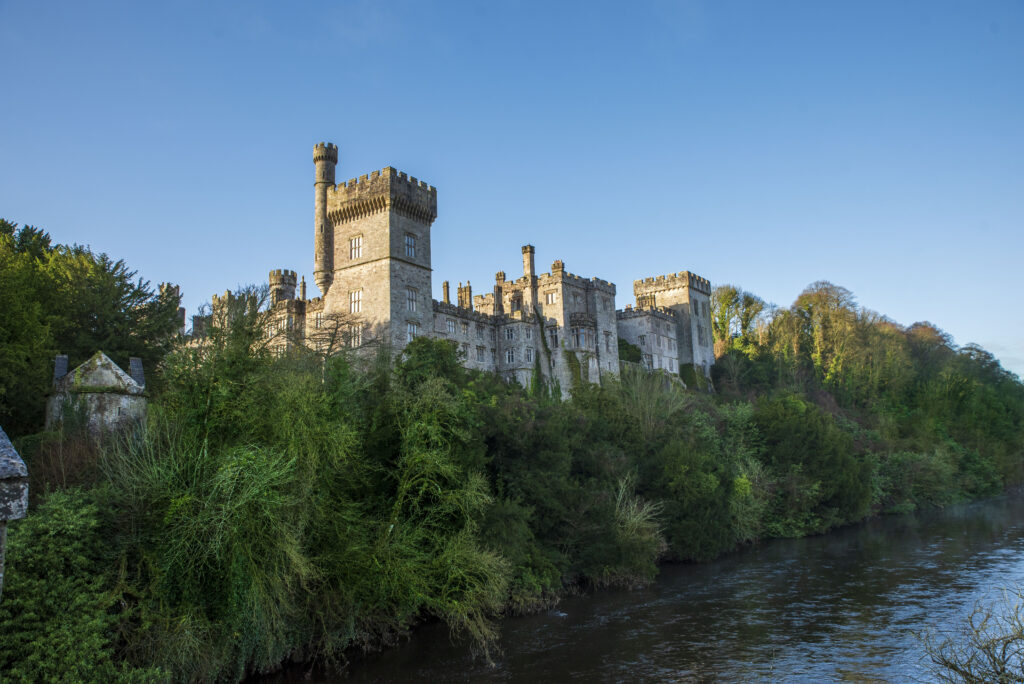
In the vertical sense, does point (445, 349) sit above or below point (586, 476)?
above

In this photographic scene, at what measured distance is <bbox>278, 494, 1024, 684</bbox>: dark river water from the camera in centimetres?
1908

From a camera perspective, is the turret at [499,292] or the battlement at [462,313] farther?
the turret at [499,292]

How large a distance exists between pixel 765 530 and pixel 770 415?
9.05 meters

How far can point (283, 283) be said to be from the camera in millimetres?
51438

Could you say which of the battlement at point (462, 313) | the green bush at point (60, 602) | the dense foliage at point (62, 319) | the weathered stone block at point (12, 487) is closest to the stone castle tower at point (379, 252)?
the battlement at point (462, 313)

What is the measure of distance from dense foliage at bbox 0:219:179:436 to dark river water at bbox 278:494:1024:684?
14.3 metres

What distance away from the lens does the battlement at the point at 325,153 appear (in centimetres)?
4544

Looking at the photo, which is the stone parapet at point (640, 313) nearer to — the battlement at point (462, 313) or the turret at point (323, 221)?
the battlement at point (462, 313)

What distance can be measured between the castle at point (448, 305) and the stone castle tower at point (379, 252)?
0.20 ft

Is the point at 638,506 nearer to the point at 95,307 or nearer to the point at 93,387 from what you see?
the point at 93,387

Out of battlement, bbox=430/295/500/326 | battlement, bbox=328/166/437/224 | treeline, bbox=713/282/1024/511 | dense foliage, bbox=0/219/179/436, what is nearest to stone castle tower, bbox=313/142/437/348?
battlement, bbox=328/166/437/224

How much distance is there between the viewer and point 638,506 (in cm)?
3441

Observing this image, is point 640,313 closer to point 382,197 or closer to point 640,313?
point 640,313

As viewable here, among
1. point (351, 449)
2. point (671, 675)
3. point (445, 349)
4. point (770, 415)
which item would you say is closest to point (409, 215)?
point (445, 349)
